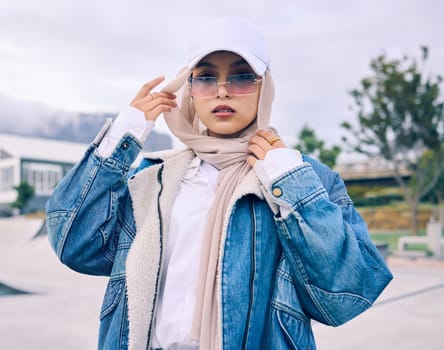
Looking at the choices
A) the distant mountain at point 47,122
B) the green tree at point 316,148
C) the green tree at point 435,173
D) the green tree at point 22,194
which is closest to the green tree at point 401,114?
the green tree at point 435,173

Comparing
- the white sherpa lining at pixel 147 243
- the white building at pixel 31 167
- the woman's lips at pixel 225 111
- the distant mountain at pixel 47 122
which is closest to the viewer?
the white sherpa lining at pixel 147 243

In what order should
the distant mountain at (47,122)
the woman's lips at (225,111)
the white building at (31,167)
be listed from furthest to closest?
the distant mountain at (47,122), the white building at (31,167), the woman's lips at (225,111)

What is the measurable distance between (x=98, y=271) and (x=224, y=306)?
452mm

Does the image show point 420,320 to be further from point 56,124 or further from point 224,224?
point 56,124

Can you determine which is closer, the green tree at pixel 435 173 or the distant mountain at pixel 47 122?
the green tree at pixel 435 173

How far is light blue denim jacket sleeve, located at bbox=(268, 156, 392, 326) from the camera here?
1185 millimetres

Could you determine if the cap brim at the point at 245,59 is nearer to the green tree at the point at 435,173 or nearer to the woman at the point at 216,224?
the woman at the point at 216,224

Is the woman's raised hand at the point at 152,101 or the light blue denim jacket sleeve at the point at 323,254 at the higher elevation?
the woman's raised hand at the point at 152,101

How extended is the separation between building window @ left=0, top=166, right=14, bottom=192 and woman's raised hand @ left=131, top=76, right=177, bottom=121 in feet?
120

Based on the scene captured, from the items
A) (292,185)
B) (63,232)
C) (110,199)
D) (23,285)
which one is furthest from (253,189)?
(23,285)

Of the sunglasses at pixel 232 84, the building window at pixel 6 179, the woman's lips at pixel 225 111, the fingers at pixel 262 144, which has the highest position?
the sunglasses at pixel 232 84

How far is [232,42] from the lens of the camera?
4.36 ft

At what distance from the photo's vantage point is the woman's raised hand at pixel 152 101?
1.46m

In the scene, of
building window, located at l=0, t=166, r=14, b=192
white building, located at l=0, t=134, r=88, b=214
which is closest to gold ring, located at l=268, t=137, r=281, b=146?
white building, located at l=0, t=134, r=88, b=214
